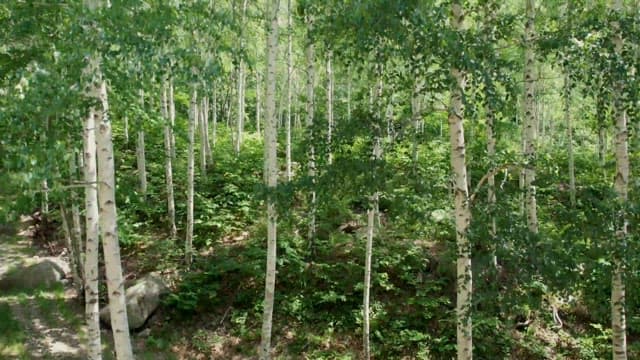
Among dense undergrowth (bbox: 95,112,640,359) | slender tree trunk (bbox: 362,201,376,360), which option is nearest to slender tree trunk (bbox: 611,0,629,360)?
dense undergrowth (bbox: 95,112,640,359)

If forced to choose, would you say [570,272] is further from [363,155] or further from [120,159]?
[120,159]

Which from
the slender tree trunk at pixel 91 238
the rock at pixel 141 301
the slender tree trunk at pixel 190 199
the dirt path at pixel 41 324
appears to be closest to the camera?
the slender tree trunk at pixel 91 238

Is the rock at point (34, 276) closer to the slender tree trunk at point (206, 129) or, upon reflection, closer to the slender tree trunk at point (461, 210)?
the slender tree trunk at point (206, 129)

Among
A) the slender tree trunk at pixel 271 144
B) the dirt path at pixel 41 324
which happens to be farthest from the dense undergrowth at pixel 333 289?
the dirt path at pixel 41 324

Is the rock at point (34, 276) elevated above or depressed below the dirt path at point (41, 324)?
above

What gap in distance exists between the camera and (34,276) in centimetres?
1117

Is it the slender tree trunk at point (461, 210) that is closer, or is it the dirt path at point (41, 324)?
the slender tree trunk at point (461, 210)

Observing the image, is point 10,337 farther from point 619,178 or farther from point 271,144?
point 619,178

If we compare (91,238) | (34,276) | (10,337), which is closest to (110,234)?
(91,238)

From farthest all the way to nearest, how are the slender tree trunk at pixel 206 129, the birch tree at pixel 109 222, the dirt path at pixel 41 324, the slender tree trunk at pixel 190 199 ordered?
the slender tree trunk at pixel 206 129 < the slender tree trunk at pixel 190 199 < the dirt path at pixel 41 324 < the birch tree at pixel 109 222

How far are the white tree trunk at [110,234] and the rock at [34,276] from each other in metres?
6.88

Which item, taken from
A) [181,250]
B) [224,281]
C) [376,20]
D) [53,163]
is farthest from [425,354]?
[53,163]

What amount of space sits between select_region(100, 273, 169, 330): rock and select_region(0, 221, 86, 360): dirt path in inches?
28.2

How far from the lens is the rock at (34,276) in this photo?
11.1 metres
